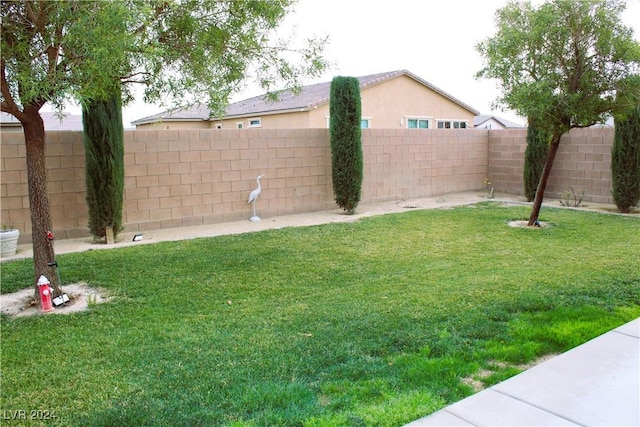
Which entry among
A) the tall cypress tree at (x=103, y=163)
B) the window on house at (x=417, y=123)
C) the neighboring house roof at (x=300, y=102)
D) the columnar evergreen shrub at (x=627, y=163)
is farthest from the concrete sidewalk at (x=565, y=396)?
the window on house at (x=417, y=123)

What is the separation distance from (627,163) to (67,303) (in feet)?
35.1

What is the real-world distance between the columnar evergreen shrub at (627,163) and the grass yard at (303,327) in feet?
11.3

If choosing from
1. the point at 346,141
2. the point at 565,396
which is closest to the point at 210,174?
the point at 346,141

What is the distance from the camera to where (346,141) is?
1058 cm

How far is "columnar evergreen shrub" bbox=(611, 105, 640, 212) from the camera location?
34.1 ft

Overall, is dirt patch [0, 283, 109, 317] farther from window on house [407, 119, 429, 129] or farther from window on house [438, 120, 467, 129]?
window on house [438, 120, 467, 129]

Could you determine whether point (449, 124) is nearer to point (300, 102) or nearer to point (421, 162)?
point (300, 102)

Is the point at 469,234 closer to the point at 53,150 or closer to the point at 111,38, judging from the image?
the point at 111,38

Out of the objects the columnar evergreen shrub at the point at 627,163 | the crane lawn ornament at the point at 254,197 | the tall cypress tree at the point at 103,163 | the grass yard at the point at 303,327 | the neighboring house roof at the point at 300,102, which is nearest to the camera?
the grass yard at the point at 303,327

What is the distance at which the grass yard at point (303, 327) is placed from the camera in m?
2.96

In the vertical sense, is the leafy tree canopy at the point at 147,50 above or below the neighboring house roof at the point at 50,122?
below

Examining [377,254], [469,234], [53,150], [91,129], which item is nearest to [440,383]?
[377,254]

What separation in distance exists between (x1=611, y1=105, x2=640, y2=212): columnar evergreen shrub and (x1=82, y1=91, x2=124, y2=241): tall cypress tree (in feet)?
31.7

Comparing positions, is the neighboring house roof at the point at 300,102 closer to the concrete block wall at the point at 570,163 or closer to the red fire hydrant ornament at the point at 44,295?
the concrete block wall at the point at 570,163
